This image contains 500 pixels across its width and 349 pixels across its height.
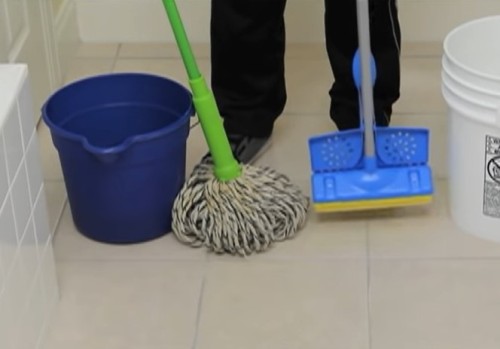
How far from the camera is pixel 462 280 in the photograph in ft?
6.15

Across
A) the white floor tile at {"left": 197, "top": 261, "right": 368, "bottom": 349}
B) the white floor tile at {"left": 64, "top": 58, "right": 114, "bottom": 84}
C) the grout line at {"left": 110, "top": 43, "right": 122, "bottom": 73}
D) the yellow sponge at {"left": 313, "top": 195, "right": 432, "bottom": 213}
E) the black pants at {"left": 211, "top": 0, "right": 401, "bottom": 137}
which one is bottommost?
the grout line at {"left": 110, "top": 43, "right": 122, "bottom": 73}

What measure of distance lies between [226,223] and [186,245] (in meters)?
0.10

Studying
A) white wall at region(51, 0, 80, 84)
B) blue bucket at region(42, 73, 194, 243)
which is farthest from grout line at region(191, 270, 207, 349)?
white wall at region(51, 0, 80, 84)

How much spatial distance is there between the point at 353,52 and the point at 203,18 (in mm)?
623

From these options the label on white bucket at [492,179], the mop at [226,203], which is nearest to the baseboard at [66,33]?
the mop at [226,203]

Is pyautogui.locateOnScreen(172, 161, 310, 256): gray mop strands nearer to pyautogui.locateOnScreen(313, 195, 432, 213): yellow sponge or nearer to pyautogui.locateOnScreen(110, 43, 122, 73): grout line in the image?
pyautogui.locateOnScreen(313, 195, 432, 213): yellow sponge

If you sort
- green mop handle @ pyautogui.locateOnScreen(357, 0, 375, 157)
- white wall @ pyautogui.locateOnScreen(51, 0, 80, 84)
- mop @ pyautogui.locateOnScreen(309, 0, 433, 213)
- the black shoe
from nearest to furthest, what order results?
green mop handle @ pyautogui.locateOnScreen(357, 0, 375, 157) → mop @ pyautogui.locateOnScreen(309, 0, 433, 213) → the black shoe → white wall @ pyautogui.locateOnScreen(51, 0, 80, 84)

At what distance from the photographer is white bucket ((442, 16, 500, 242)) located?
6.02ft

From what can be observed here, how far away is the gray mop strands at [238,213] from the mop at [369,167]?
0.06 meters

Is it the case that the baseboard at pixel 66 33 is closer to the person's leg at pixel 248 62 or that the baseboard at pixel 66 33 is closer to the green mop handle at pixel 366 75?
the person's leg at pixel 248 62

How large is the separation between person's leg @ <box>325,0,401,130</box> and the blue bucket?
314mm

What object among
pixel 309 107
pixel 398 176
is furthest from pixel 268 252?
pixel 309 107

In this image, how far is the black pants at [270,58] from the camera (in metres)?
2.05

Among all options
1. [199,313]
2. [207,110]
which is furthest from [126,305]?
[207,110]
